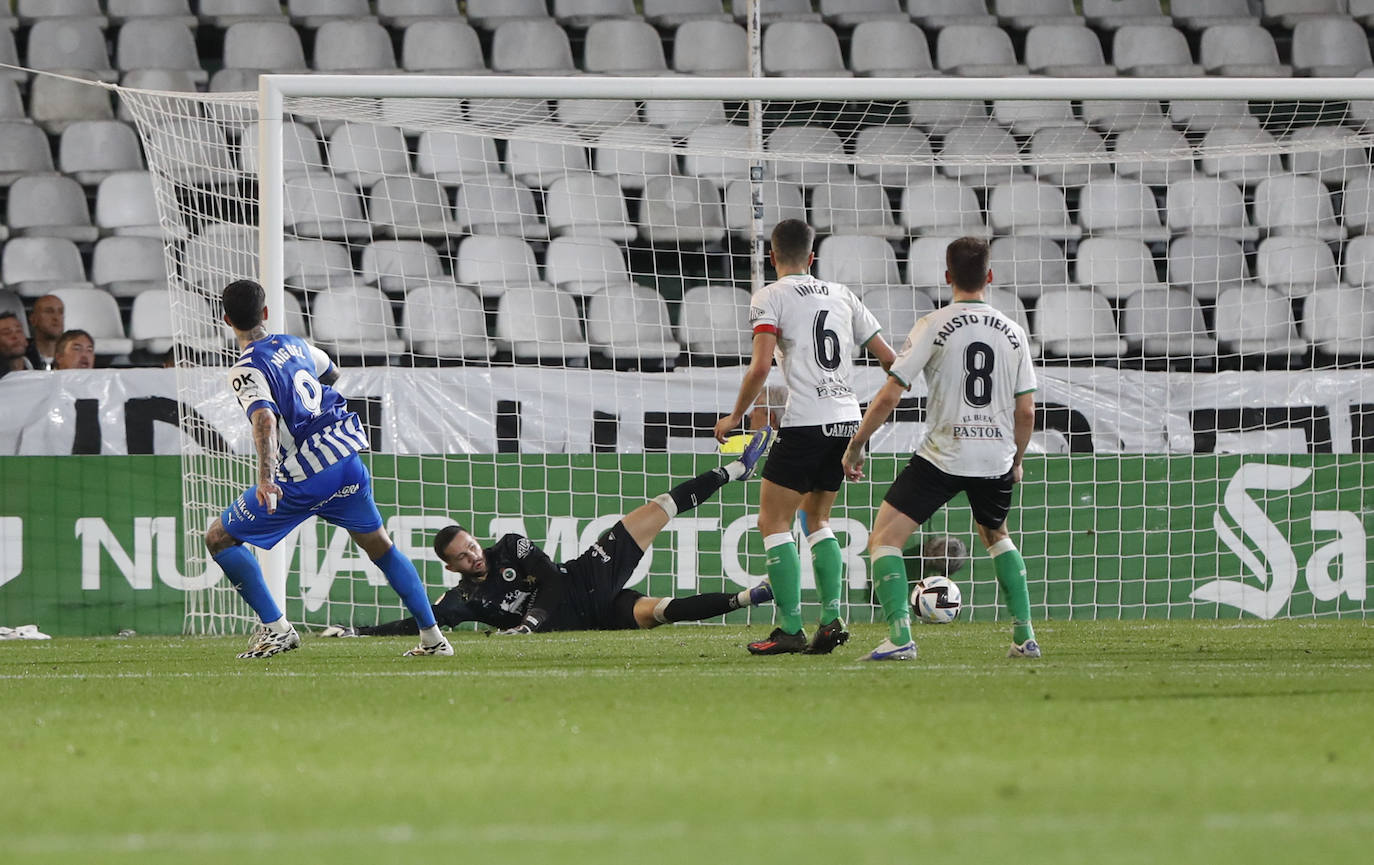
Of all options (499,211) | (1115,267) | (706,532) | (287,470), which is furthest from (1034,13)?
(287,470)

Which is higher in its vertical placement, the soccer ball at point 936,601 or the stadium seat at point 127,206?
the stadium seat at point 127,206

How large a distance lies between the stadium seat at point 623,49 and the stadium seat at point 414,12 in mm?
1204

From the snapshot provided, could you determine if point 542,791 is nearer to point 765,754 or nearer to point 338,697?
point 765,754

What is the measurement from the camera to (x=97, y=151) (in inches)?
523

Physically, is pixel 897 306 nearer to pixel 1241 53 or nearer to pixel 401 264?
pixel 401 264

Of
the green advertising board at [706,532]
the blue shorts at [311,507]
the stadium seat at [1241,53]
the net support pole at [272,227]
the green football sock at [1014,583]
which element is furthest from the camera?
the stadium seat at [1241,53]

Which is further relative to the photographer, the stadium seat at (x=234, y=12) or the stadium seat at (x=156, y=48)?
the stadium seat at (x=234, y=12)

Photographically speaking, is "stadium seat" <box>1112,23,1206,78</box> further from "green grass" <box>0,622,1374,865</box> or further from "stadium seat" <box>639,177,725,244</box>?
"green grass" <box>0,622,1374,865</box>

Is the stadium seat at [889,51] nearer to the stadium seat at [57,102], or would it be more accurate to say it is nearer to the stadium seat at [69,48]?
the stadium seat at [69,48]

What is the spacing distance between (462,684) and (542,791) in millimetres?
2270

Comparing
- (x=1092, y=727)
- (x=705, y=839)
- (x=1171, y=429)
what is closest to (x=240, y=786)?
(x=705, y=839)

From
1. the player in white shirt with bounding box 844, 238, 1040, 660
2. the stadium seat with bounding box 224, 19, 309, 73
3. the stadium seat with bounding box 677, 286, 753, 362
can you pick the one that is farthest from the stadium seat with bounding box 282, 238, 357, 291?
the player in white shirt with bounding box 844, 238, 1040, 660

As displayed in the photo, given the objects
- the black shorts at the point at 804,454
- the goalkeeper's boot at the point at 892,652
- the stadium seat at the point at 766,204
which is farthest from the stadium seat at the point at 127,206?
the goalkeeper's boot at the point at 892,652

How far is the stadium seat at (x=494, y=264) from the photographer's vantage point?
1220 centimetres
